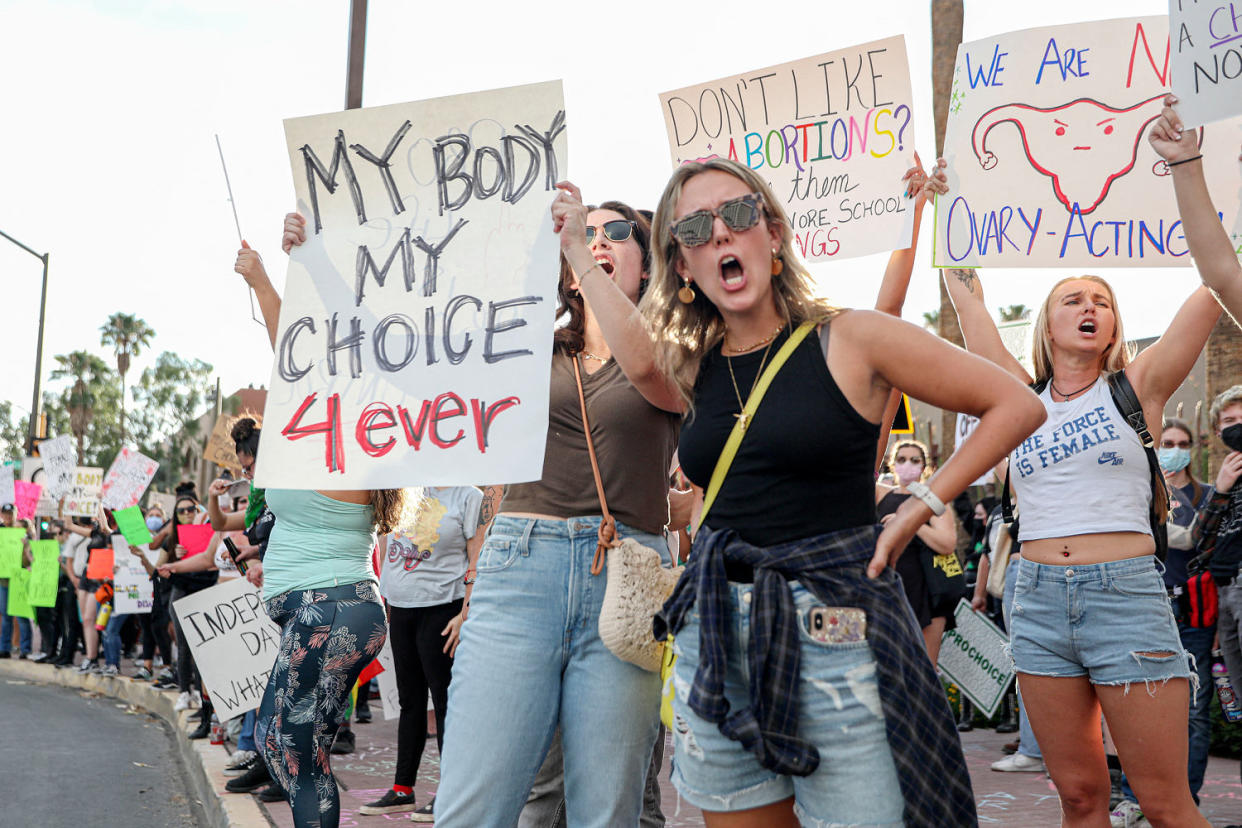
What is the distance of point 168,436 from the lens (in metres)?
63.9

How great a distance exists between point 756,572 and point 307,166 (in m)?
1.82

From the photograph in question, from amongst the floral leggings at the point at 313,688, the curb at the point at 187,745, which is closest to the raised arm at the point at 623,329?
the floral leggings at the point at 313,688

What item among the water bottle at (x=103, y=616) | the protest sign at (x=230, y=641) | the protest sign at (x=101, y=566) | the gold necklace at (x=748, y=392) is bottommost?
the water bottle at (x=103, y=616)

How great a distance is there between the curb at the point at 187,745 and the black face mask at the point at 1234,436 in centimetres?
445

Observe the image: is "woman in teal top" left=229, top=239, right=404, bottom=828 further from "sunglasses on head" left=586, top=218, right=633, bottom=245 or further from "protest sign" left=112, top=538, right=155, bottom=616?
"protest sign" left=112, top=538, right=155, bottom=616

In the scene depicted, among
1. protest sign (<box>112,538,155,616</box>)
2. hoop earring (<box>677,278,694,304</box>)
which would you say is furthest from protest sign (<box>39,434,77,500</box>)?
hoop earring (<box>677,278,694,304</box>)

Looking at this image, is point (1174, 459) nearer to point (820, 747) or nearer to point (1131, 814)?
point (1131, 814)

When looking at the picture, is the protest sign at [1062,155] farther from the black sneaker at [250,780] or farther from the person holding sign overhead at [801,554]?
the black sneaker at [250,780]

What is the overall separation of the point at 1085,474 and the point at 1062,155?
1.29 meters

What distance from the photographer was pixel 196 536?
9.60 metres

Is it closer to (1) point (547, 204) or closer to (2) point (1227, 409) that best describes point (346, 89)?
(1) point (547, 204)

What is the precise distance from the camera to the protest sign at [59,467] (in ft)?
55.5

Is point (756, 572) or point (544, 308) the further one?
point (544, 308)

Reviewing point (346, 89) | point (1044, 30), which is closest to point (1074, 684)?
point (1044, 30)
